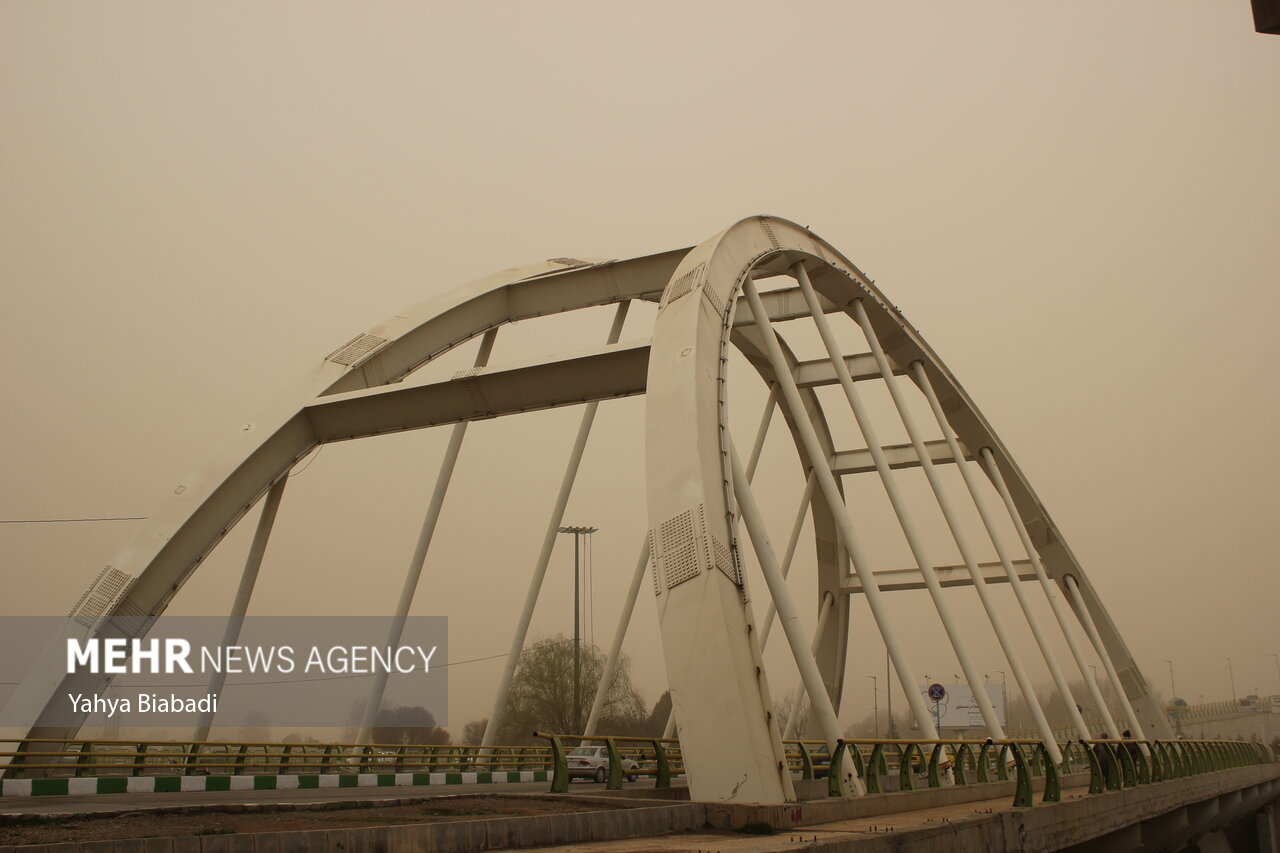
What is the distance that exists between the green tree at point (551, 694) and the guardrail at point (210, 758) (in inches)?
1091

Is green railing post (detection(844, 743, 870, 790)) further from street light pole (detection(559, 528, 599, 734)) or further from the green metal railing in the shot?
street light pole (detection(559, 528, 599, 734))

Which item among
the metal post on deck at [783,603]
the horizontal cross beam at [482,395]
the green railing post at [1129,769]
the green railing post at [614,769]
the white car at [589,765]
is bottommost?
the green railing post at [1129,769]

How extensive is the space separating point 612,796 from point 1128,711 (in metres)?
23.7

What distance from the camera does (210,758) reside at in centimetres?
2258

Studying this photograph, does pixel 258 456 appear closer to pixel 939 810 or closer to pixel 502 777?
pixel 502 777

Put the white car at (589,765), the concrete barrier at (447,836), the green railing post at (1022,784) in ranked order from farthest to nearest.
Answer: the white car at (589,765)
the green railing post at (1022,784)
the concrete barrier at (447,836)

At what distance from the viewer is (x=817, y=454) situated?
1745cm

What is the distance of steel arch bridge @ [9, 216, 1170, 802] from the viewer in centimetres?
1252

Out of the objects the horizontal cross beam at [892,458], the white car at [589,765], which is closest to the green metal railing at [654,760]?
the white car at [589,765]

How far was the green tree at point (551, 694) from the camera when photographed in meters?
56.7

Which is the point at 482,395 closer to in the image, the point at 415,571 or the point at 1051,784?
the point at 415,571

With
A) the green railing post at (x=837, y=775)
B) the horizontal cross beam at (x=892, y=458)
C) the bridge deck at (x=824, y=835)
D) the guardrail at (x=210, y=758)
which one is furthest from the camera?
the horizontal cross beam at (x=892, y=458)

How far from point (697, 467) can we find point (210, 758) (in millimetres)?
14519

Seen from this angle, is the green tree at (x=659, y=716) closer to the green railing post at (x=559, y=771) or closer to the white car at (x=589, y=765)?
the white car at (x=589, y=765)
